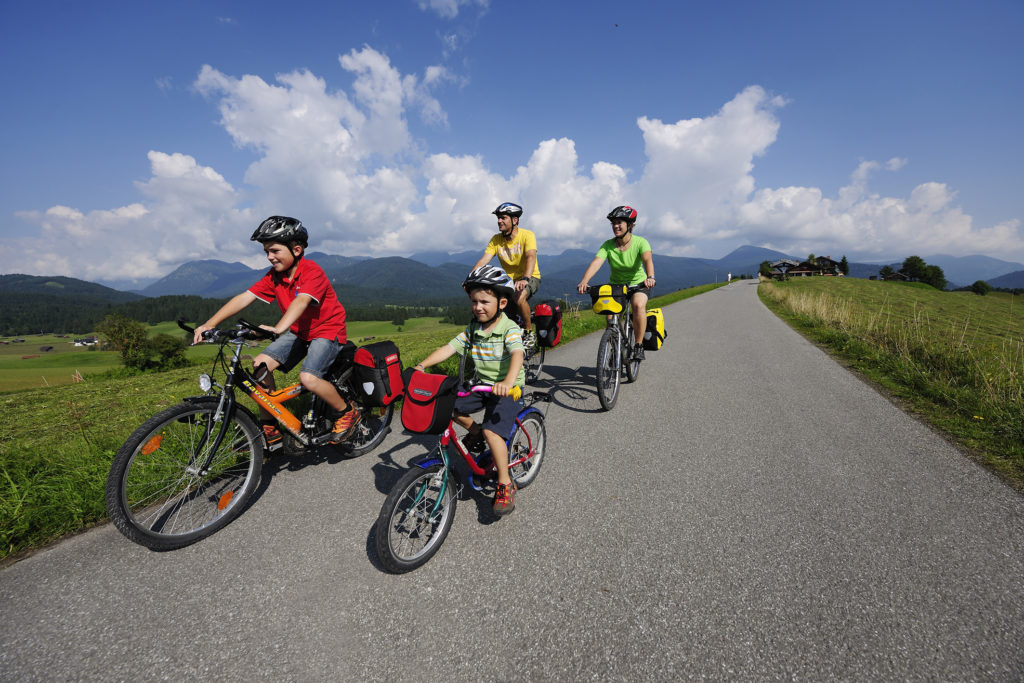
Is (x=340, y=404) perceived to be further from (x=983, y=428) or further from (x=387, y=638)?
(x=983, y=428)

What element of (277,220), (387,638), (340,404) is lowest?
(387,638)

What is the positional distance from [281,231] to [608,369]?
13.9 ft

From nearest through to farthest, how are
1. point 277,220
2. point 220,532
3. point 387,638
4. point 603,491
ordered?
point 387,638, point 220,532, point 603,491, point 277,220

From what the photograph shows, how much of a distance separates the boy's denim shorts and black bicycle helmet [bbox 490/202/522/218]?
109 inches

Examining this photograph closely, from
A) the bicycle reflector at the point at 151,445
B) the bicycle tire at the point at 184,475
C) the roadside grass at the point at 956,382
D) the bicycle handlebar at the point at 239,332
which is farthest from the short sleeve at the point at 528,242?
the roadside grass at the point at 956,382

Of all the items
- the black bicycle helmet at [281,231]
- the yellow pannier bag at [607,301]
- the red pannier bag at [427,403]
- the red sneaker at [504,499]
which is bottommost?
the red sneaker at [504,499]

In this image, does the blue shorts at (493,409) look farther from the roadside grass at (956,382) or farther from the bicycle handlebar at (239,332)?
the roadside grass at (956,382)

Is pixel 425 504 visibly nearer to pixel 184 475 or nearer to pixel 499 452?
pixel 499 452

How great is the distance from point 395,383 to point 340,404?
2.00 ft

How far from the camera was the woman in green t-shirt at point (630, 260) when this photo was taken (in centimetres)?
594

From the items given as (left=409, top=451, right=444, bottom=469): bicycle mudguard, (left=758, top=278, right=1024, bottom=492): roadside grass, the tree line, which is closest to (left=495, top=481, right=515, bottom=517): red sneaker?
(left=409, top=451, right=444, bottom=469): bicycle mudguard

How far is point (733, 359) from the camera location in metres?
8.22

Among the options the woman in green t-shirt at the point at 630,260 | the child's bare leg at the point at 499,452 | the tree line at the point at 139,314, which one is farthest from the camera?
the tree line at the point at 139,314

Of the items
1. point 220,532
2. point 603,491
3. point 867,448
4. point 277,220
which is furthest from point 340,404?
point 867,448
